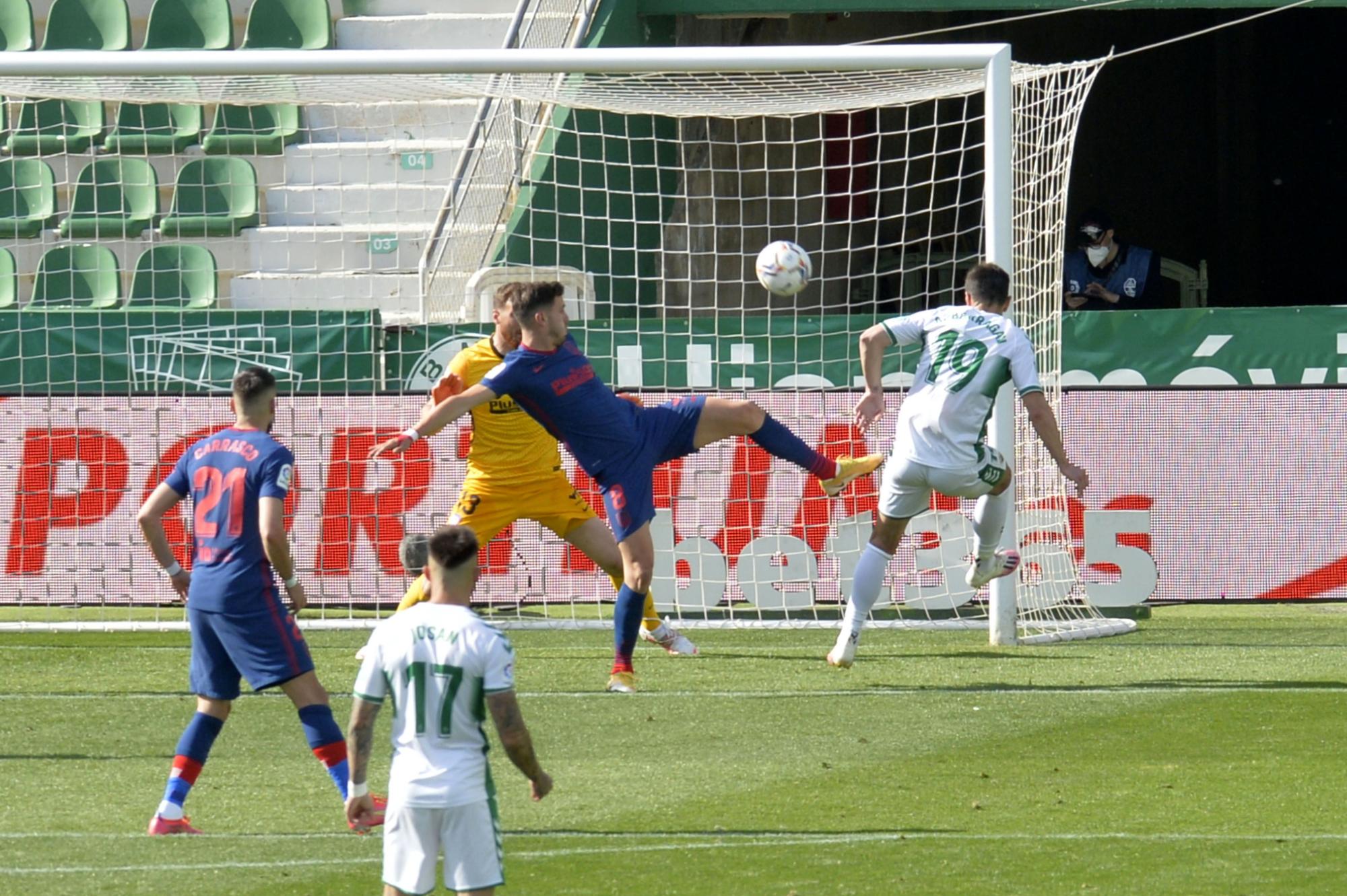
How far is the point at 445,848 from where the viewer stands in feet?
14.0

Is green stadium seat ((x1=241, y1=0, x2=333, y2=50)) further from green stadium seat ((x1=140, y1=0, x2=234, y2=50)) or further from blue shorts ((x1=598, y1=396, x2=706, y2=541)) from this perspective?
blue shorts ((x1=598, y1=396, x2=706, y2=541))

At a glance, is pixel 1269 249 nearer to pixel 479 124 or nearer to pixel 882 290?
pixel 882 290

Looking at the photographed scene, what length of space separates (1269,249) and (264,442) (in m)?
22.4

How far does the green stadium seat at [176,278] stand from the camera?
1569 centimetres

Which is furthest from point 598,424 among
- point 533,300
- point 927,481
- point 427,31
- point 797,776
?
point 427,31

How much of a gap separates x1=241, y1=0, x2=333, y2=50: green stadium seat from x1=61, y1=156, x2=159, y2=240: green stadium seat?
77.0 inches

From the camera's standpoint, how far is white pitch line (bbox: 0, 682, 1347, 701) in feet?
29.1

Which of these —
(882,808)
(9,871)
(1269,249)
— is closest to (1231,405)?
(882,808)

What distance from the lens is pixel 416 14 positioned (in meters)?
18.6

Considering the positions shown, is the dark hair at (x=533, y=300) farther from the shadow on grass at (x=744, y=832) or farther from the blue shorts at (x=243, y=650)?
the shadow on grass at (x=744, y=832)

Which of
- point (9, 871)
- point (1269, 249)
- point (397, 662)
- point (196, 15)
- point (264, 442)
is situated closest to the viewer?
point (397, 662)

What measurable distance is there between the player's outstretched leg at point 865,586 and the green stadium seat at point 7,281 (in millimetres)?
9468

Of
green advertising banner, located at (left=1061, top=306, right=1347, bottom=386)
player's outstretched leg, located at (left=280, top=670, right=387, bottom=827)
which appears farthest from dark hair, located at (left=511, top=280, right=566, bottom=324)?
green advertising banner, located at (left=1061, top=306, right=1347, bottom=386)

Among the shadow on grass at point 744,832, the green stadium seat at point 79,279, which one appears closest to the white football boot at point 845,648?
the shadow on grass at point 744,832
